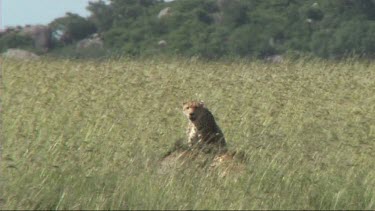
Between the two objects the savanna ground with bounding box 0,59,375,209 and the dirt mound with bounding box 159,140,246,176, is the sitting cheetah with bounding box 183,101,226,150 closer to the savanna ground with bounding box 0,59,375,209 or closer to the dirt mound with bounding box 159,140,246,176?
the savanna ground with bounding box 0,59,375,209

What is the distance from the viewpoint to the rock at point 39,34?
30578 mm

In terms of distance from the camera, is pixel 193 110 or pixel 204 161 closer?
pixel 204 161

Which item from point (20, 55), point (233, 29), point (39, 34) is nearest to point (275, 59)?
point (20, 55)

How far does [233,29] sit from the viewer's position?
1152 inches

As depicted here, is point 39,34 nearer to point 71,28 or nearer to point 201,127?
point 71,28

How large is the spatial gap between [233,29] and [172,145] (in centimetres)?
2258

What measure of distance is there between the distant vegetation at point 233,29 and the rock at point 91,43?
0.68 ft

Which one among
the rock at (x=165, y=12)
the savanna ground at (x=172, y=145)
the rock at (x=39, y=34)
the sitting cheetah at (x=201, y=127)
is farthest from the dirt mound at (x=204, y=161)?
the rock at (x=39, y=34)

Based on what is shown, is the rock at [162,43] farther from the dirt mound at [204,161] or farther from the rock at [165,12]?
the dirt mound at [204,161]

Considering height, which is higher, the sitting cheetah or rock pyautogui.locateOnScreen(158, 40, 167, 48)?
the sitting cheetah

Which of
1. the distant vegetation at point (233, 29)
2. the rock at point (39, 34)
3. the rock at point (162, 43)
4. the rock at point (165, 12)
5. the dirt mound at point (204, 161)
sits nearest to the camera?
the dirt mound at point (204, 161)

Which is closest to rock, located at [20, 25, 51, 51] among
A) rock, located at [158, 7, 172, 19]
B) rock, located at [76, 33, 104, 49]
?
rock, located at [76, 33, 104, 49]

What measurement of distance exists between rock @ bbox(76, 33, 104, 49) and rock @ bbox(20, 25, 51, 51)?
2.64ft

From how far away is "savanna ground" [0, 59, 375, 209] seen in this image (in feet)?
17.7
